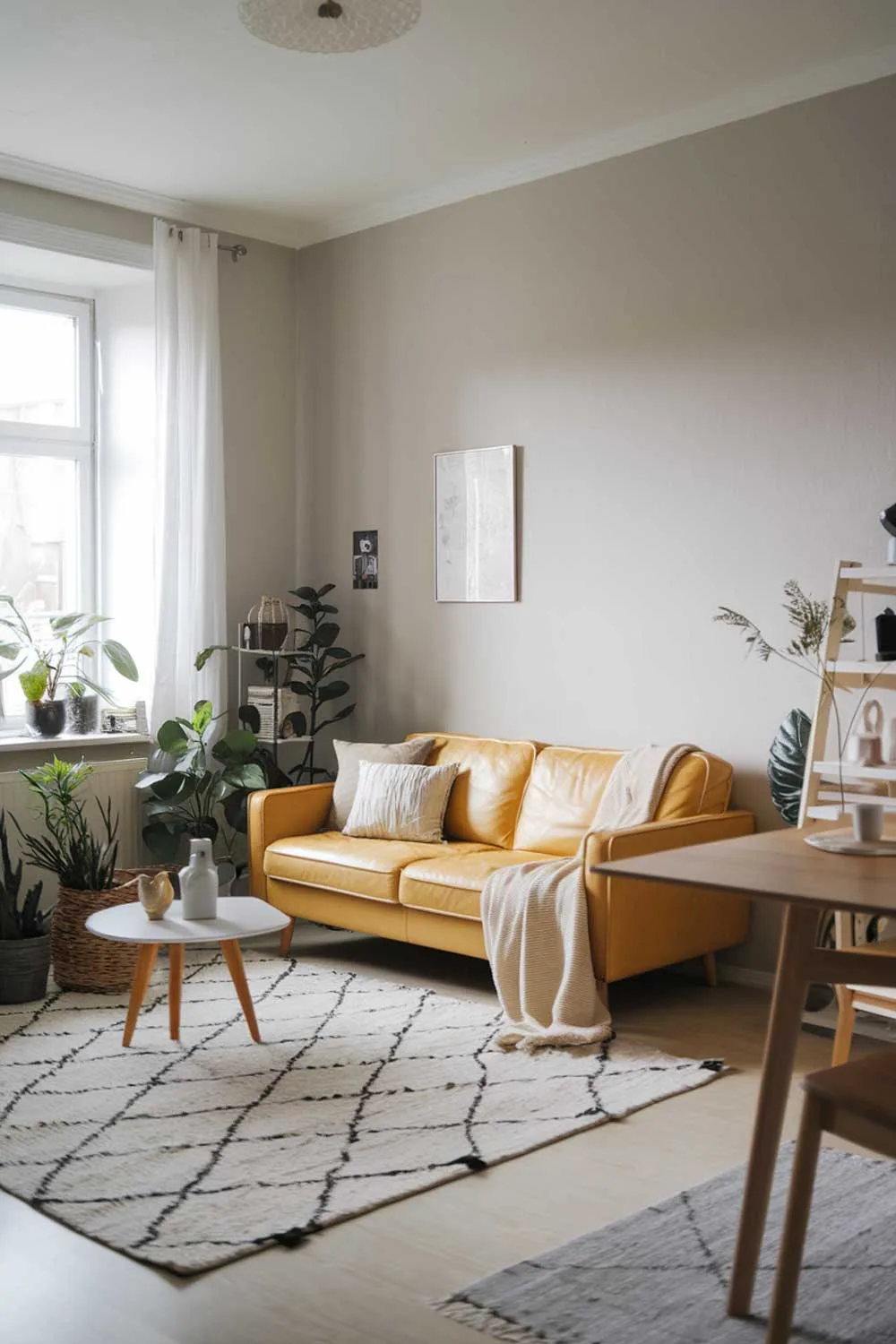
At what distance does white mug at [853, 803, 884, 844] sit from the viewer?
104 inches

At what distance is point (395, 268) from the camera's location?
19.6 ft

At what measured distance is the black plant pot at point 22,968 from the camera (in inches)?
177

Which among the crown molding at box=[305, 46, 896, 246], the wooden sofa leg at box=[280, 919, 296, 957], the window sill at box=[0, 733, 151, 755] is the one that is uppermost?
the crown molding at box=[305, 46, 896, 246]

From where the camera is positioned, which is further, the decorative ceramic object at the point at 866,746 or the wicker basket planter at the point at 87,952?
the wicker basket planter at the point at 87,952

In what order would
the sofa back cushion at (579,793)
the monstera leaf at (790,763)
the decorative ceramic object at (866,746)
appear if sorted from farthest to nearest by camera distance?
the sofa back cushion at (579,793), the monstera leaf at (790,763), the decorative ceramic object at (866,746)

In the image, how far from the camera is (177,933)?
3.88m

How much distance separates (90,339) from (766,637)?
3.34 meters

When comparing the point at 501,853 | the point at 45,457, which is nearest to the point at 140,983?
the point at 501,853

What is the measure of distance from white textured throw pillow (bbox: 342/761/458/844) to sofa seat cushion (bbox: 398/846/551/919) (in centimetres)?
35

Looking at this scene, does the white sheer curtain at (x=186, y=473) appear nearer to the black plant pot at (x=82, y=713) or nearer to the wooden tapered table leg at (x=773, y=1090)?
the black plant pot at (x=82, y=713)

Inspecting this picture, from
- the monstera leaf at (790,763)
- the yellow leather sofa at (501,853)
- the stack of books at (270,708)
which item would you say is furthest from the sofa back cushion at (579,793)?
the stack of books at (270,708)

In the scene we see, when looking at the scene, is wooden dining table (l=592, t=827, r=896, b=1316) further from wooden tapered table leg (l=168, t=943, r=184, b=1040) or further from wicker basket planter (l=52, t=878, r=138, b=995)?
wicker basket planter (l=52, t=878, r=138, b=995)

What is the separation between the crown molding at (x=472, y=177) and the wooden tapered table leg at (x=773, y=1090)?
121 inches

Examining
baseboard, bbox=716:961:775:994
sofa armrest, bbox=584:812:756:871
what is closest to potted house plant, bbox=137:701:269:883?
sofa armrest, bbox=584:812:756:871
